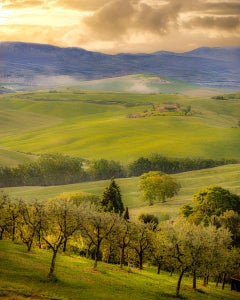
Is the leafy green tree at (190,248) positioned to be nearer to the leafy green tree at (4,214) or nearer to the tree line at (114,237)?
the tree line at (114,237)

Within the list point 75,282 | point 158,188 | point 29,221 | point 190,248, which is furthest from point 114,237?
point 158,188

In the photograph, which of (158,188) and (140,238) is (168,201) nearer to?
(158,188)

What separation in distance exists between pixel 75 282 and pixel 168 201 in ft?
309

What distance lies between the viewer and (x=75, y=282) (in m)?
57.8

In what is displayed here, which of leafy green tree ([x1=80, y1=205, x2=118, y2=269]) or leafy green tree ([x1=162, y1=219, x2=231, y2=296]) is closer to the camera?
leafy green tree ([x1=162, y1=219, x2=231, y2=296])

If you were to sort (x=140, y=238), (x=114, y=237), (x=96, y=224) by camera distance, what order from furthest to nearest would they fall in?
1. (x=140, y=238)
2. (x=114, y=237)
3. (x=96, y=224)

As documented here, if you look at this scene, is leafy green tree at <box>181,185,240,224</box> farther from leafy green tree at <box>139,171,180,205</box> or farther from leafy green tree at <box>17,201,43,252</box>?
leafy green tree at <box>17,201,43,252</box>

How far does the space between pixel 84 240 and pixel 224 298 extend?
2470cm

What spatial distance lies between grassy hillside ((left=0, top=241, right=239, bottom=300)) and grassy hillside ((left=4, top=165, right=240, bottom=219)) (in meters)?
62.2

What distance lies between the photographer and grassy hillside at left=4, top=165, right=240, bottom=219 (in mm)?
145262

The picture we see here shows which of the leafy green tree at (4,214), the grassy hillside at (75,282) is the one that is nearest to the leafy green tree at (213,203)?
the grassy hillside at (75,282)

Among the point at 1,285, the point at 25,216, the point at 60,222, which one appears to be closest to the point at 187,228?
the point at 60,222

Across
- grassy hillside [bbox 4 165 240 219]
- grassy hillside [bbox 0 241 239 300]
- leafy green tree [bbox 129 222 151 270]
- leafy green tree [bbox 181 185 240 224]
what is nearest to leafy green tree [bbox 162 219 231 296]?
grassy hillside [bbox 0 241 239 300]

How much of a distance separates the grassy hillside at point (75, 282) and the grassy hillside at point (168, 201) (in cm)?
6216
